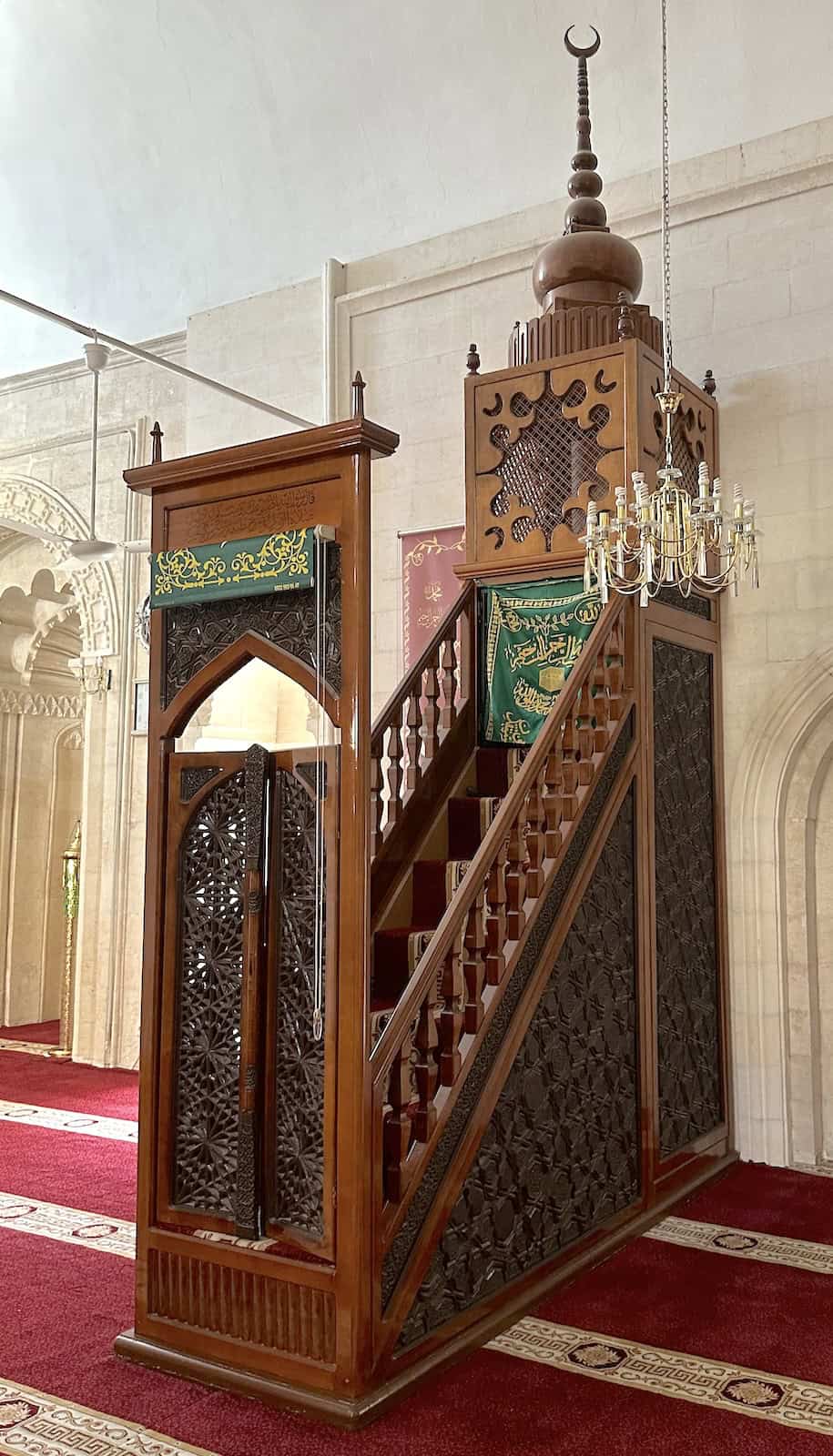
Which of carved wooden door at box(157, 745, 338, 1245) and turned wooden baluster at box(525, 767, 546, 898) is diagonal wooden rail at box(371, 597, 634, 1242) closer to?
turned wooden baluster at box(525, 767, 546, 898)

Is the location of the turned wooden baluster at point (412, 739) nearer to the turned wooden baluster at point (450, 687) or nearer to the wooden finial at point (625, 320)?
the turned wooden baluster at point (450, 687)

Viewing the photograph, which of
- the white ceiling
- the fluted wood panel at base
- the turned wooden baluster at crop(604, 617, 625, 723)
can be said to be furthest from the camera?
the white ceiling

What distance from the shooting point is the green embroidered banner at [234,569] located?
3141 mm

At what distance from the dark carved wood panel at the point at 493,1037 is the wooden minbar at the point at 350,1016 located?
1 cm

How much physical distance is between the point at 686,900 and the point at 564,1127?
1.39 metres

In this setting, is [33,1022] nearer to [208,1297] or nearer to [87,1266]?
[87,1266]

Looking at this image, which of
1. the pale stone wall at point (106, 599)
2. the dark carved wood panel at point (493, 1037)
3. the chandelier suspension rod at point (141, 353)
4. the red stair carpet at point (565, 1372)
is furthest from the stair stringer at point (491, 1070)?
the pale stone wall at point (106, 599)

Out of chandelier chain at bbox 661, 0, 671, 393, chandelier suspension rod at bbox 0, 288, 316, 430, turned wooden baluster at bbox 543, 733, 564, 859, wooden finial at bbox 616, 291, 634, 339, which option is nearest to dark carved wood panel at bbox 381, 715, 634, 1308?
turned wooden baluster at bbox 543, 733, 564, 859

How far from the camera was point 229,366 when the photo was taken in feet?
24.0

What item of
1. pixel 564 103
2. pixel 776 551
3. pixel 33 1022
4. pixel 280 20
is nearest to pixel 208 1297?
pixel 776 551

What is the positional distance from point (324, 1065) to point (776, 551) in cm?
343

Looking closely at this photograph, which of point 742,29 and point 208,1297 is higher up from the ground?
point 742,29

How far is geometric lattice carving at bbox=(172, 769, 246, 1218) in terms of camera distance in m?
3.23

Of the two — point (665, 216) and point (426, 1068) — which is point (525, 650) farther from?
point (426, 1068)
